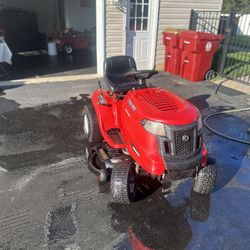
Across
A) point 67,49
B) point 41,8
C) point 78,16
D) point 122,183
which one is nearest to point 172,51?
point 67,49

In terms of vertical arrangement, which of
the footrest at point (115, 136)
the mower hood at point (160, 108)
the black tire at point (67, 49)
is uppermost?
the mower hood at point (160, 108)

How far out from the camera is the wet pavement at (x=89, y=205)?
2740 millimetres

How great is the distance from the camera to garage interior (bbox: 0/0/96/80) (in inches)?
423

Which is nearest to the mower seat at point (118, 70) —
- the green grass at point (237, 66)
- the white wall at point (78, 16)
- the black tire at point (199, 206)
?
the black tire at point (199, 206)

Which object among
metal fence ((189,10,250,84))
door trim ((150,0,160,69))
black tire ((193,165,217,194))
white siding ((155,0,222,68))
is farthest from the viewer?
white siding ((155,0,222,68))

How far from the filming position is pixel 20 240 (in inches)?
106

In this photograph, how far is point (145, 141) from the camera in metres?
2.93

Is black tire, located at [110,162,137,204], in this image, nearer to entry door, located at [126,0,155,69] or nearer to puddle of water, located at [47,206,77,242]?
puddle of water, located at [47,206,77,242]

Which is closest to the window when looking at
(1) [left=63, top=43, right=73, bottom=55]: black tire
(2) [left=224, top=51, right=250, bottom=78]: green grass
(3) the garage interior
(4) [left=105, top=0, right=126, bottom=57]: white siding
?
(4) [left=105, top=0, right=126, bottom=57]: white siding

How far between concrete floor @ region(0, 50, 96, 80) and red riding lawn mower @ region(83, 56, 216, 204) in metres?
5.41

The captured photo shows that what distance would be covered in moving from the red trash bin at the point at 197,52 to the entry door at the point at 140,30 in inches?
50.1

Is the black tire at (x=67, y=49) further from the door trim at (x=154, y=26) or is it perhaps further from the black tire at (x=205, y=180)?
the black tire at (x=205, y=180)

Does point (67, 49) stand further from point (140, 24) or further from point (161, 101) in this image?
point (161, 101)

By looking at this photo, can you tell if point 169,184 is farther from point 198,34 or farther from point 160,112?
point 198,34
